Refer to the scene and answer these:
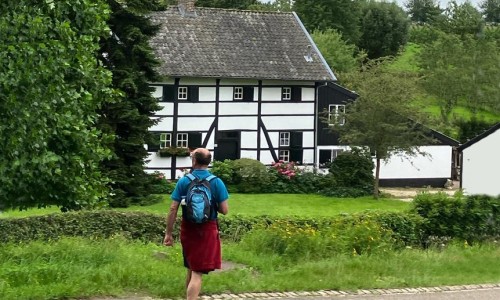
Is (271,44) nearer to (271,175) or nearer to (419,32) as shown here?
(271,175)

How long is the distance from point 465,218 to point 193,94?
28.1 meters

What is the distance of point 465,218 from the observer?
18.5m

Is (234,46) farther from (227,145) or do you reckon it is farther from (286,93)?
(227,145)

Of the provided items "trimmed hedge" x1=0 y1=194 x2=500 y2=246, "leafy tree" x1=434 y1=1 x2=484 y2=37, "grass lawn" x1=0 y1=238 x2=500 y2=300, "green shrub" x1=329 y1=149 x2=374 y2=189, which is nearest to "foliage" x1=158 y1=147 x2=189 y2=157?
"green shrub" x1=329 y1=149 x2=374 y2=189

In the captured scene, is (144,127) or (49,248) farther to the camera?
(144,127)

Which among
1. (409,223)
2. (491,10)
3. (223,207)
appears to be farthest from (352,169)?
(491,10)

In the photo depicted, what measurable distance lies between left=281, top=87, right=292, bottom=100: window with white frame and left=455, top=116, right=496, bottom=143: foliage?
15.5 meters

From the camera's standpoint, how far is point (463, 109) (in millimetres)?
65875

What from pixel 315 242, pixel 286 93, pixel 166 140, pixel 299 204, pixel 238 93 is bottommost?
pixel 299 204

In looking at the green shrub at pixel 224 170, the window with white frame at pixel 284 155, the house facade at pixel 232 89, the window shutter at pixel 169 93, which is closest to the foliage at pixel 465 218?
the green shrub at pixel 224 170

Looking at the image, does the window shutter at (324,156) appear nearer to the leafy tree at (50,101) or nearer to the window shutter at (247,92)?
the window shutter at (247,92)

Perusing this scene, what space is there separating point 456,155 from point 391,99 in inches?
449

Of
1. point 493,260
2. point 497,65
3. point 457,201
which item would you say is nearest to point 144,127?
point 457,201

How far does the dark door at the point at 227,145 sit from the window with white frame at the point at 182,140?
1.73 meters
